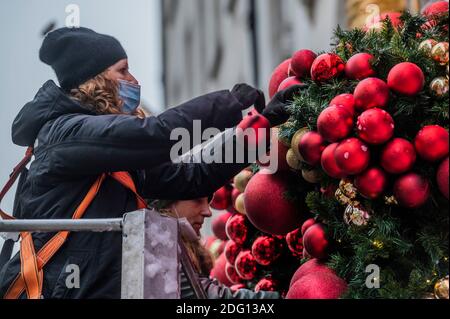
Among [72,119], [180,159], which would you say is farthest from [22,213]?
[180,159]

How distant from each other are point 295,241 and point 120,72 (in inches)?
39.8

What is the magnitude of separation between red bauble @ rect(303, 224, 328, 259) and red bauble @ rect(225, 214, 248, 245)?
28.8 inches

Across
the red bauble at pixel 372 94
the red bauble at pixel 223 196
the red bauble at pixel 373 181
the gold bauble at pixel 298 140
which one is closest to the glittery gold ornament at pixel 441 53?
the red bauble at pixel 372 94

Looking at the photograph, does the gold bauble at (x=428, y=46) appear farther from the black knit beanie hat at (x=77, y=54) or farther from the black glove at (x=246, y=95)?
the black knit beanie hat at (x=77, y=54)

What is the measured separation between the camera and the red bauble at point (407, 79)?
3.05 metres

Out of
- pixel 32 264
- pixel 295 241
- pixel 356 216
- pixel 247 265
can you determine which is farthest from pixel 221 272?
pixel 356 216

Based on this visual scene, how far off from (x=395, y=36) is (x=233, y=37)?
11595 millimetres

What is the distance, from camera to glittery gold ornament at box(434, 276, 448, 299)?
289cm

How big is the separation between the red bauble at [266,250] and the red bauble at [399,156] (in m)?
1.05

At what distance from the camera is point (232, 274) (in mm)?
4297

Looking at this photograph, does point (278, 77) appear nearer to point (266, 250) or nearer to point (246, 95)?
point (246, 95)

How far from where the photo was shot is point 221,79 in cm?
1644

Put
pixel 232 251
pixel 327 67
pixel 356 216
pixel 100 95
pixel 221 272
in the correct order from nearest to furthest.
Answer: pixel 356 216, pixel 327 67, pixel 100 95, pixel 232 251, pixel 221 272

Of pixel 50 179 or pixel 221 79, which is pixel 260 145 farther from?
pixel 221 79
